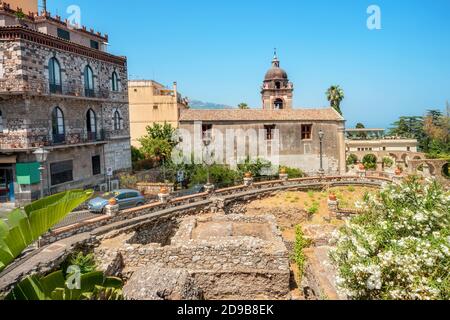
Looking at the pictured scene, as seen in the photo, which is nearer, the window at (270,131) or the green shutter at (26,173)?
the green shutter at (26,173)

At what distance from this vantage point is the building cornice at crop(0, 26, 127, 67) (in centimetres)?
2239

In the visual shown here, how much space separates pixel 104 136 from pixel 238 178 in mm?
13481

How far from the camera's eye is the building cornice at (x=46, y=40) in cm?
2239

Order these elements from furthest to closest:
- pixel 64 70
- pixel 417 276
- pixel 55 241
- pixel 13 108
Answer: pixel 64 70 → pixel 13 108 → pixel 55 241 → pixel 417 276

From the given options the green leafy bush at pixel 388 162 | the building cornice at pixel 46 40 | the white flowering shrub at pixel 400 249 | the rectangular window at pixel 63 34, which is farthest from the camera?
the green leafy bush at pixel 388 162

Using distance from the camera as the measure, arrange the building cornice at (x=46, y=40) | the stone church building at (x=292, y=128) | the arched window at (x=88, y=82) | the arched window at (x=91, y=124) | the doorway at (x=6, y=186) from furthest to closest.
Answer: the stone church building at (x=292, y=128) < the arched window at (x=91, y=124) < the arched window at (x=88, y=82) < the doorway at (x=6, y=186) < the building cornice at (x=46, y=40)

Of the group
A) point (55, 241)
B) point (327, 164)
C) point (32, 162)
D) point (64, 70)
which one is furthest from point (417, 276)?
point (327, 164)

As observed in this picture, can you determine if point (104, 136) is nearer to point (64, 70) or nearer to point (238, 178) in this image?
point (64, 70)

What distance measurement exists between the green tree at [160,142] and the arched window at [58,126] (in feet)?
29.8

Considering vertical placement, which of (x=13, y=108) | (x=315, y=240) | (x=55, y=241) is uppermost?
(x=13, y=108)

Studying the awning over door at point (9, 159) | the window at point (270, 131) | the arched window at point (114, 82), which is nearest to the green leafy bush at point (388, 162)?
the window at point (270, 131)

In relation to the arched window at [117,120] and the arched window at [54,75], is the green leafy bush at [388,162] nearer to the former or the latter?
the arched window at [117,120]
